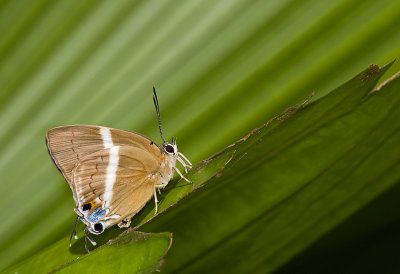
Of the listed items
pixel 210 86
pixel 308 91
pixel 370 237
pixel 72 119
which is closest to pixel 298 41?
pixel 308 91

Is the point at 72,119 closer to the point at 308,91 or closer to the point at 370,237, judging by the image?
the point at 308,91

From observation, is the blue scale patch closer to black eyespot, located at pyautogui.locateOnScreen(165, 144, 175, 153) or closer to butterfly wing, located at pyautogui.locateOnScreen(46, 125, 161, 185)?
butterfly wing, located at pyautogui.locateOnScreen(46, 125, 161, 185)

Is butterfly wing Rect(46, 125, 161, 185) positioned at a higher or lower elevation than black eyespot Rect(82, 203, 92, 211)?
higher

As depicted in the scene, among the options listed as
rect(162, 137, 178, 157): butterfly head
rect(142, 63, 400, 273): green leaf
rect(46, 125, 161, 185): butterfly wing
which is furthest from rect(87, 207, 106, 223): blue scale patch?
rect(142, 63, 400, 273): green leaf

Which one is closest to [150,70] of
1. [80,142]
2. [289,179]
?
[80,142]

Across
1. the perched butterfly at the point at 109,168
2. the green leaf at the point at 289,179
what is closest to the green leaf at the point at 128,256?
the green leaf at the point at 289,179

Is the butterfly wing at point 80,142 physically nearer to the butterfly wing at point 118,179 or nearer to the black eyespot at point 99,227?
the butterfly wing at point 118,179
